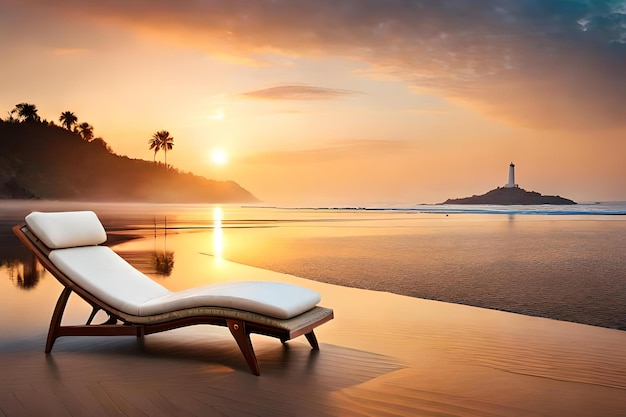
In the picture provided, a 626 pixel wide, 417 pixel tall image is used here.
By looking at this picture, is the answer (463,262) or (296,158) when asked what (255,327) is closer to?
(463,262)

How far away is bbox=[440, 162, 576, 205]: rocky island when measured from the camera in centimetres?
6569

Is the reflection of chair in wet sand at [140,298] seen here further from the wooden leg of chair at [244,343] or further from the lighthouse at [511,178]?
the lighthouse at [511,178]

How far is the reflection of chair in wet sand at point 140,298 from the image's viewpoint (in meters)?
3.92

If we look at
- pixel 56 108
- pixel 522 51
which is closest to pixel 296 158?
pixel 522 51

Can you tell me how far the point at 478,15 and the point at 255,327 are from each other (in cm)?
2239

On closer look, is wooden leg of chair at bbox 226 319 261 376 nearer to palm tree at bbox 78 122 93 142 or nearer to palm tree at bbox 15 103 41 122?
palm tree at bbox 15 103 41 122

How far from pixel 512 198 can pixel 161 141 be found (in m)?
57.5

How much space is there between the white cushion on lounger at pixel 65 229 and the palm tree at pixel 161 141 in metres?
91.5

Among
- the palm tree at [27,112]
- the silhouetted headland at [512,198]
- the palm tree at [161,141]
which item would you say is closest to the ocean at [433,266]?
the silhouetted headland at [512,198]

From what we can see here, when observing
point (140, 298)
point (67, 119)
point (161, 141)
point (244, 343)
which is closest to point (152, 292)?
point (140, 298)

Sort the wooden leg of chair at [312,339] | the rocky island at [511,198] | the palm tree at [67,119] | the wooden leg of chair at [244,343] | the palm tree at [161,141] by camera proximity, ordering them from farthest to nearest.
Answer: the palm tree at [67,119] → the palm tree at [161,141] → the rocky island at [511,198] → the wooden leg of chair at [312,339] → the wooden leg of chair at [244,343]

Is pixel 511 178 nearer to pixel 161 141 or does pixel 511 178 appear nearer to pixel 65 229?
pixel 161 141

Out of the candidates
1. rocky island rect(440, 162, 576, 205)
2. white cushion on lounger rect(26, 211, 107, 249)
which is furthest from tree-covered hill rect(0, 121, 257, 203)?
white cushion on lounger rect(26, 211, 107, 249)

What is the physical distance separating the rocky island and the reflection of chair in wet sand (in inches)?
2607
